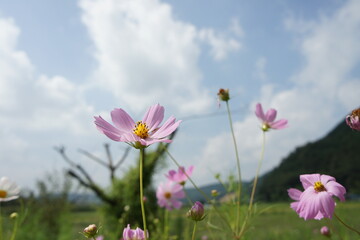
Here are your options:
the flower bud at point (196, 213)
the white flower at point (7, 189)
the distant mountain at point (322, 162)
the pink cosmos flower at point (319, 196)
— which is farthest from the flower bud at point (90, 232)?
the distant mountain at point (322, 162)

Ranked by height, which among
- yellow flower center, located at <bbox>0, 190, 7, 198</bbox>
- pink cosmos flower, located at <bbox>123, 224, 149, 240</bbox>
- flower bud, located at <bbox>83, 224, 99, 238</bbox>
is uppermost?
yellow flower center, located at <bbox>0, 190, 7, 198</bbox>

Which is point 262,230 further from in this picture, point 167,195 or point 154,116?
point 154,116

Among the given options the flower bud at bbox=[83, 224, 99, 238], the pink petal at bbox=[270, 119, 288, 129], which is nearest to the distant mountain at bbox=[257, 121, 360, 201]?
the pink petal at bbox=[270, 119, 288, 129]

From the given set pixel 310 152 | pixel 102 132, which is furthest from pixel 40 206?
pixel 310 152

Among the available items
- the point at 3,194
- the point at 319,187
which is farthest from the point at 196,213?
the point at 3,194

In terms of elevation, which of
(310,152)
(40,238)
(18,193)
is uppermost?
(310,152)

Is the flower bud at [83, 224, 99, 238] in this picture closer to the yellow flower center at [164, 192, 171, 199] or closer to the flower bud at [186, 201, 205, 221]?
the flower bud at [186, 201, 205, 221]

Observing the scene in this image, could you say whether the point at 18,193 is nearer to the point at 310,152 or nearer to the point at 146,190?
the point at 146,190
